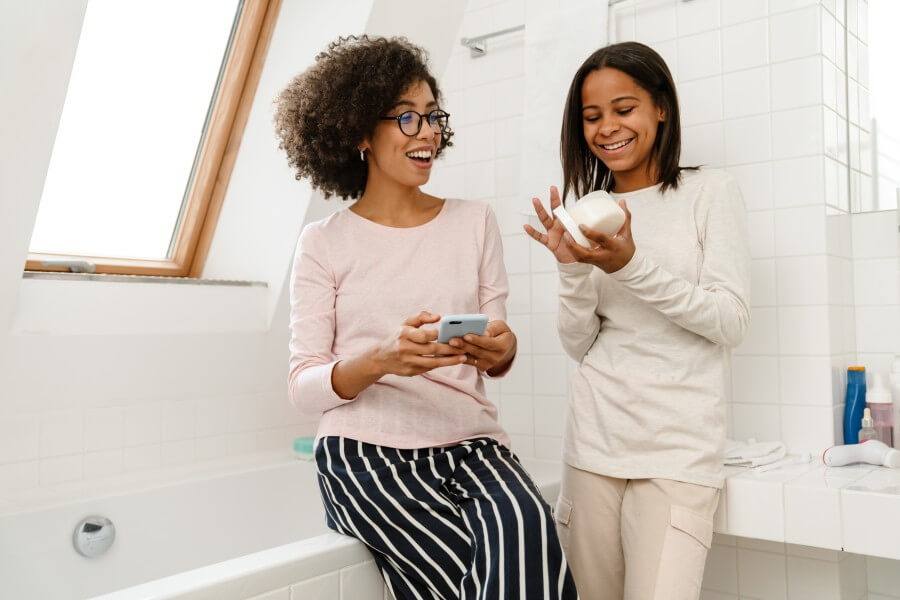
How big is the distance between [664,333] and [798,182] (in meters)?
0.62

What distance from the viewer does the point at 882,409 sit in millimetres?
Answer: 1799

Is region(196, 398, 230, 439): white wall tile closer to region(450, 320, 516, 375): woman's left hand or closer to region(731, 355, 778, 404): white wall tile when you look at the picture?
region(450, 320, 516, 375): woman's left hand

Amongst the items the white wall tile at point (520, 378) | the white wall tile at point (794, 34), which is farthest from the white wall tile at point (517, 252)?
the white wall tile at point (794, 34)

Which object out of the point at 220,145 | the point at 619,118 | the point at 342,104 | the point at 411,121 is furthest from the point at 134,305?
the point at 619,118

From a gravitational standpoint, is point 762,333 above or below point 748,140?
below

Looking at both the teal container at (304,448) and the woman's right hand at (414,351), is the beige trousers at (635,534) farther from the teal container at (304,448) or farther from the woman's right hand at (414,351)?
the teal container at (304,448)

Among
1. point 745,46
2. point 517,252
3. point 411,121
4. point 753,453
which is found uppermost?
point 745,46

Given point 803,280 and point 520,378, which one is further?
point 520,378

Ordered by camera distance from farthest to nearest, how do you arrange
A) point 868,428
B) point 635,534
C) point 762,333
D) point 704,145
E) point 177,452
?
point 177,452 → point 704,145 → point 762,333 → point 868,428 → point 635,534

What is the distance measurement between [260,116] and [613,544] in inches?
64.2

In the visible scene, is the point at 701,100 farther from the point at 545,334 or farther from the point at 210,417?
the point at 210,417

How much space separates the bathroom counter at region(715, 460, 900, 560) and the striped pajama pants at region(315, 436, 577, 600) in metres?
0.44

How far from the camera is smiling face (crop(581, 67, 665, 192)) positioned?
61.4 inches

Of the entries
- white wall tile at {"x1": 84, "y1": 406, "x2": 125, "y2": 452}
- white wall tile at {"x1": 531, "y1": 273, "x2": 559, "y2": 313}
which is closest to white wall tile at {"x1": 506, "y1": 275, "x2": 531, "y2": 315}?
white wall tile at {"x1": 531, "y1": 273, "x2": 559, "y2": 313}
